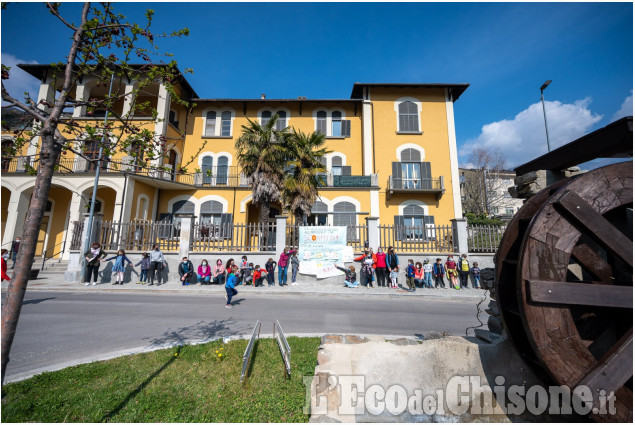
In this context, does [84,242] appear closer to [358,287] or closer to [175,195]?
[175,195]

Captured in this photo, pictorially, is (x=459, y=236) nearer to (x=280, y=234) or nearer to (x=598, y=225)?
(x=280, y=234)

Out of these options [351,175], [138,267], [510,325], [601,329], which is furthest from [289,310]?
[351,175]

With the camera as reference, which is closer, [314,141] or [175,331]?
[175,331]

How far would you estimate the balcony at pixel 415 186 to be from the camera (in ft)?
66.3

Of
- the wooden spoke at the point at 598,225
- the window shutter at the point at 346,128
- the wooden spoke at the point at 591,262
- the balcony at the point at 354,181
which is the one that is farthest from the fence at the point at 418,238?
the window shutter at the point at 346,128

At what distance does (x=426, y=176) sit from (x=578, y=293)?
19.5 meters

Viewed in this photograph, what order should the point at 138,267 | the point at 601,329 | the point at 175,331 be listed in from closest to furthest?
the point at 601,329
the point at 175,331
the point at 138,267

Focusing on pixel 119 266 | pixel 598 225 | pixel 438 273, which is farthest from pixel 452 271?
pixel 119 266

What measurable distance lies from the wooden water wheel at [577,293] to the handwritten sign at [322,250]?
1000 centimetres

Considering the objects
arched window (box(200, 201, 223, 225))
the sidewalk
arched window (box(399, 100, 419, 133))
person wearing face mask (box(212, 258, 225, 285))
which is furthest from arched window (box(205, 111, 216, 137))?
arched window (box(399, 100, 419, 133))

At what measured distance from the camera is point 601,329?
10.3 ft

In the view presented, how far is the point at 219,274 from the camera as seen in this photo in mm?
12625

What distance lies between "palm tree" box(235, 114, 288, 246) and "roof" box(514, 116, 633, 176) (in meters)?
11.8

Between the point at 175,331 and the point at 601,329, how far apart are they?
6.74m
